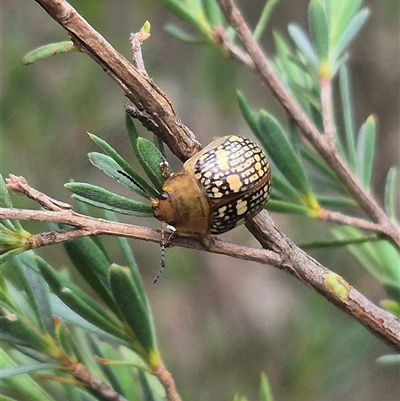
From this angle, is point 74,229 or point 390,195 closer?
point 74,229

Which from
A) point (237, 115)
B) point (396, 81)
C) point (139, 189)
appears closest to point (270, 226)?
point (139, 189)

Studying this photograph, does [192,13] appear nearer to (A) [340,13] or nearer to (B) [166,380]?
(A) [340,13]

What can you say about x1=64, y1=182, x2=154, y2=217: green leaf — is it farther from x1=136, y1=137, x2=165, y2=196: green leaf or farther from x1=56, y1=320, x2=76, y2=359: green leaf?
x1=56, y1=320, x2=76, y2=359: green leaf

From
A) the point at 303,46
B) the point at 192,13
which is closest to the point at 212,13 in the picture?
the point at 192,13

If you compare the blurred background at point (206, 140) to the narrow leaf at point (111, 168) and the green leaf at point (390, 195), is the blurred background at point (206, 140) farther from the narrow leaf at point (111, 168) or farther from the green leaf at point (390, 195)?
the narrow leaf at point (111, 168)

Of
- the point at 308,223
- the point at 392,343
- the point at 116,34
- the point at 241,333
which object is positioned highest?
the point at 116,34

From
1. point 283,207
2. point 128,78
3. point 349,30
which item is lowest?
point 283,207

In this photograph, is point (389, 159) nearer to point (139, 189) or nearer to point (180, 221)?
point (180, 221)

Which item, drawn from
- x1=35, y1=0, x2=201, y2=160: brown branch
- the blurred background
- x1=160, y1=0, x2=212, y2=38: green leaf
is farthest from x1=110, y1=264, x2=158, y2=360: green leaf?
the blurred background
